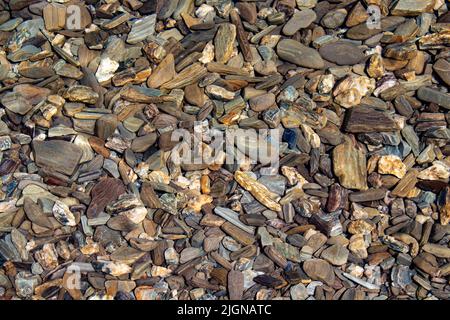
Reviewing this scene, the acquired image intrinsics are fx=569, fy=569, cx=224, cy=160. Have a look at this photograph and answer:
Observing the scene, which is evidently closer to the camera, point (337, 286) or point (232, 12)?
point (337, 286)

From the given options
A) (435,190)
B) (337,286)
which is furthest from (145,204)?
(435,190)

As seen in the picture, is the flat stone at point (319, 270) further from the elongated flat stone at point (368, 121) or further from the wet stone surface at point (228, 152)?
the elongated flat stone at point (368, 121)

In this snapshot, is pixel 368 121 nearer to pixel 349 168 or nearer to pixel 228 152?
pixel 349 168

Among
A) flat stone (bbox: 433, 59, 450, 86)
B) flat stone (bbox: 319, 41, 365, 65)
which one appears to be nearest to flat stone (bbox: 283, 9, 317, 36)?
flat stone (bbox: 319, 41, 365, 65)

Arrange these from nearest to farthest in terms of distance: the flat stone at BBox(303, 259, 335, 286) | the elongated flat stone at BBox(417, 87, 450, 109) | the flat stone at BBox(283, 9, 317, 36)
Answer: the flat stone at BBox(303, 259, 335, 286), the elongated flat stone at BBox(417, 87, 450, 109), the flat stone at BBox(283, 9, 317, 36)

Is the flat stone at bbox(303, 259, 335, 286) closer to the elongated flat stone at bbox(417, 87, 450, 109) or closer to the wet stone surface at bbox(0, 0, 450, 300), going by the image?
the wet stone surface at bbox(0, 0, 450, 300)

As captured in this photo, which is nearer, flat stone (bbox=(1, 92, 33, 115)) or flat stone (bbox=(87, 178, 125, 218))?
flat stone (bbox=(87, 178, 125, 218))

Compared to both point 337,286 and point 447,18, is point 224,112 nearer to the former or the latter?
Answer: point 337,286

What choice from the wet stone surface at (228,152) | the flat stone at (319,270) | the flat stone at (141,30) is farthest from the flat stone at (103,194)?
the flat stone at (319,270)
